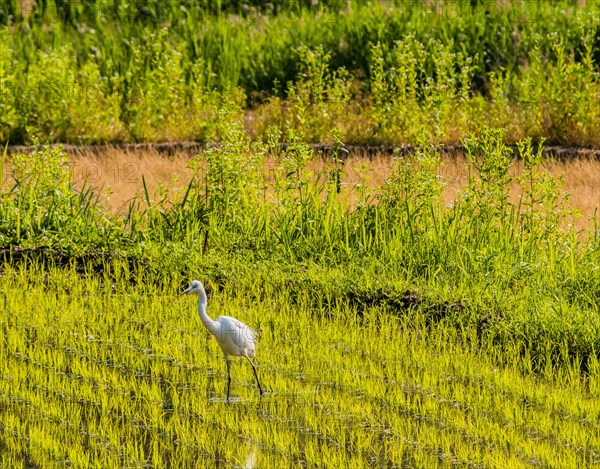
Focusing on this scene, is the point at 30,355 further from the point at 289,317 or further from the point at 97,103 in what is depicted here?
the point at 97,103

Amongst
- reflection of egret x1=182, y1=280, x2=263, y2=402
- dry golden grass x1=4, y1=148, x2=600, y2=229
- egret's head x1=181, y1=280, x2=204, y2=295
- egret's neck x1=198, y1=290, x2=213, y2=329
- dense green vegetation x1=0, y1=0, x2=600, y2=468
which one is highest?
egret's head x1=181, y1=280, x2=204, y2=295

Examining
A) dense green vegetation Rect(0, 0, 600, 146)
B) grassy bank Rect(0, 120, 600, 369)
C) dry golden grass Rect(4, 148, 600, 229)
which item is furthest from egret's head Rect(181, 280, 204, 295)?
dense green vegetation Rect(0, 0, 600, 146)

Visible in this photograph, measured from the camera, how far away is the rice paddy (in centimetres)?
525

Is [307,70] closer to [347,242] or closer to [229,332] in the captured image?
[347,242]

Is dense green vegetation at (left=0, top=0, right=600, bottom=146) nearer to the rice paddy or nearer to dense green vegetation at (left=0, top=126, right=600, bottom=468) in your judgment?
dense green vegetation at (left=0, top=126, right=600, bottom=468)

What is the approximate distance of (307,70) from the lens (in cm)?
1449

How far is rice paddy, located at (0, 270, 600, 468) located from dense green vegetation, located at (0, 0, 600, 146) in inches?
179

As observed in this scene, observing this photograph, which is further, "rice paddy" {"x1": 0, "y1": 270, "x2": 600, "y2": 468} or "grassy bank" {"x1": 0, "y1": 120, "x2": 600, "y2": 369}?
"grassy bank" {"x1": 0, "y1": 120, "x2": 600, "y2": 369}

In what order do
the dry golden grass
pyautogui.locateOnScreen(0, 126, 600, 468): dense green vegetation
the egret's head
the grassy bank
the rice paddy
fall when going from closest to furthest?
the rice paddy, pyautogui.locateOnScreen(0, 126, 600, 468): dense green vegetation, the egret's head, the grassy bank, the dry golden grass

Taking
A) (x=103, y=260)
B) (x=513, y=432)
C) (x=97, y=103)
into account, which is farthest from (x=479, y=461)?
(x=97, y=103)

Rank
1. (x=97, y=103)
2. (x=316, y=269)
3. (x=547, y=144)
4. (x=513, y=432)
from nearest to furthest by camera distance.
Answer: (x=513, y=432) < (x=316, y=269) < (x=547, y=144) < (x=97, y=103)

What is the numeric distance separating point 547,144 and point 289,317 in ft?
18.3

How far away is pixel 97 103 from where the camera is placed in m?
13.1

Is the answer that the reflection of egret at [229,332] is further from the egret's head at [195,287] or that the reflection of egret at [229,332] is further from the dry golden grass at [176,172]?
the dry golden grass at [176,172]
